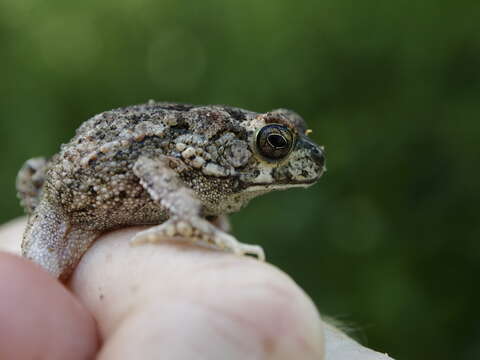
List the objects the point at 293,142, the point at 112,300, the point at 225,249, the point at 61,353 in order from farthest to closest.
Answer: the point at 293,142 < the point at 225,249 < the point at 112,300 < the point at 61,353

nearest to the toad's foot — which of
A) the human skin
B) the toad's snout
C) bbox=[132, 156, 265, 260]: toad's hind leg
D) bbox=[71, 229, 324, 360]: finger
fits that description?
bbox=[132, 156, 265, 260]: toad's hind leg

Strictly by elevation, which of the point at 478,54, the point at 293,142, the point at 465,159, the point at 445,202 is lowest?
the point at 445,202

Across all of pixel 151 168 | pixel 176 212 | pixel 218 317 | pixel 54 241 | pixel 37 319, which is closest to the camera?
pixel 218 317

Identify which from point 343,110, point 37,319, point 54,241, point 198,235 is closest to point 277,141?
point 198,235

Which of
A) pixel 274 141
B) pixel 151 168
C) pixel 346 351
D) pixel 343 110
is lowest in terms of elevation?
pixel 346 351

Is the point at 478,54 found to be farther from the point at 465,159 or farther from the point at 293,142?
the point at 293,142

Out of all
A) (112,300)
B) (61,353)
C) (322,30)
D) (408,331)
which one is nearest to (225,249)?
(112,300)

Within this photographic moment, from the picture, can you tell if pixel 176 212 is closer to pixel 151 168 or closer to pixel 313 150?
pixel 151 168

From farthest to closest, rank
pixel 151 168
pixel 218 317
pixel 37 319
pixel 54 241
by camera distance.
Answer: pixel 54 241, pixel 151 168, pixel 37 319, pixel 218 317

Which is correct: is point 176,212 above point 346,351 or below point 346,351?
above
